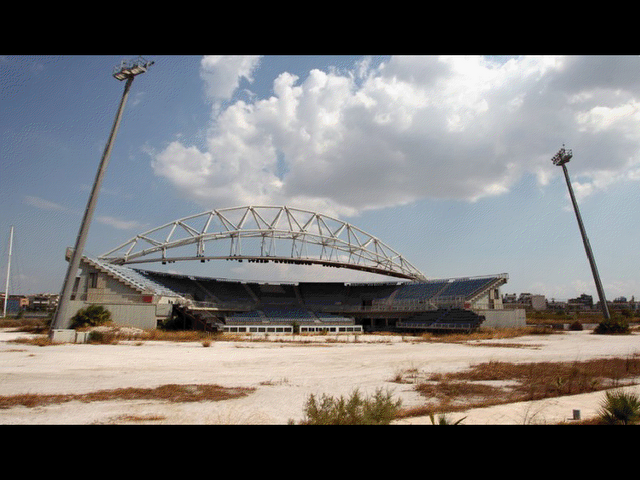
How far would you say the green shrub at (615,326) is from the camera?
42.5m

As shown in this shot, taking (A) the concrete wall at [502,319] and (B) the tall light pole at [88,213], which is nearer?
(B) the tall light pole at [88,213]

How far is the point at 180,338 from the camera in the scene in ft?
112

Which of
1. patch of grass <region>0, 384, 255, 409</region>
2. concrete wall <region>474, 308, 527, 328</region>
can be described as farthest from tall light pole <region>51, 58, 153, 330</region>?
concrete wall <region>474, 308, 527, 328</region>

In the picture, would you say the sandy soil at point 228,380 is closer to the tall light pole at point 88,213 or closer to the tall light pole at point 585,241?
the tall light pole at point 88,213

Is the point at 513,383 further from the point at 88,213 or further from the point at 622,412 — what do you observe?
the point at 88,213

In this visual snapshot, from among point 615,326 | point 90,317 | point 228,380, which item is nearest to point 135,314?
point 90,317

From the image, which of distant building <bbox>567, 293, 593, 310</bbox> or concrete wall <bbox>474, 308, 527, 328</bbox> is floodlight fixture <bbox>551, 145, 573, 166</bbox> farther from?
distant building <bbox>567, 293, 593, 310</bbox>

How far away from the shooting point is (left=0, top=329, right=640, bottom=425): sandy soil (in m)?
9.33

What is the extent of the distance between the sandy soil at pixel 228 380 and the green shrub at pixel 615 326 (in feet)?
82.8

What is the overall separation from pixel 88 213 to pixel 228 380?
2583 centimetres

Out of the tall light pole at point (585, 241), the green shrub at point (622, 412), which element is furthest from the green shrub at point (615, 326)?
the green shrub at point (622, 412)
